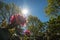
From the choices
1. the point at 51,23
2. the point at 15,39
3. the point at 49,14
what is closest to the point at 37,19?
the point at 49,14

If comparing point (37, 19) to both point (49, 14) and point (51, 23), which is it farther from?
point (51, 23)

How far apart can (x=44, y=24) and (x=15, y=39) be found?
14.9m

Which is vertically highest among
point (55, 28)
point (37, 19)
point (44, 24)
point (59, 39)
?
point (37, 19)

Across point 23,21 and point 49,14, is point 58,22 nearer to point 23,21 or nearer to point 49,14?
point 49,14

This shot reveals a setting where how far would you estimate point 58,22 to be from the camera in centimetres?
1755

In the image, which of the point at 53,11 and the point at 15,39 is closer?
the point at 15,39

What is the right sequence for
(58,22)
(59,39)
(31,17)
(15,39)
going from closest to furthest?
(15,39) < (59,39) < (58,22) < (31,17)

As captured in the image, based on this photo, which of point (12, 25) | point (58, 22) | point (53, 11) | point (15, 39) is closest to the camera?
point (12, 25)

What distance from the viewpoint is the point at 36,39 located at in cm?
1681

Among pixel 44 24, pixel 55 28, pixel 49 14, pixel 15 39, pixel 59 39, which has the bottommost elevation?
pixel 15 39

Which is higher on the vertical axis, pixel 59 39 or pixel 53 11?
pixel 53 11

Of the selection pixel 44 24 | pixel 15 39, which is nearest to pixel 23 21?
pixel 15 39

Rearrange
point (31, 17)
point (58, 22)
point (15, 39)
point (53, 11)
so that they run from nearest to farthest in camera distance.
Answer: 1. point (15, 39)
2. point (58, 22)
3. point (53, 11)
4. point (31, 17)

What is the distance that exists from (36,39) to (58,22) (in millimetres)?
2897
